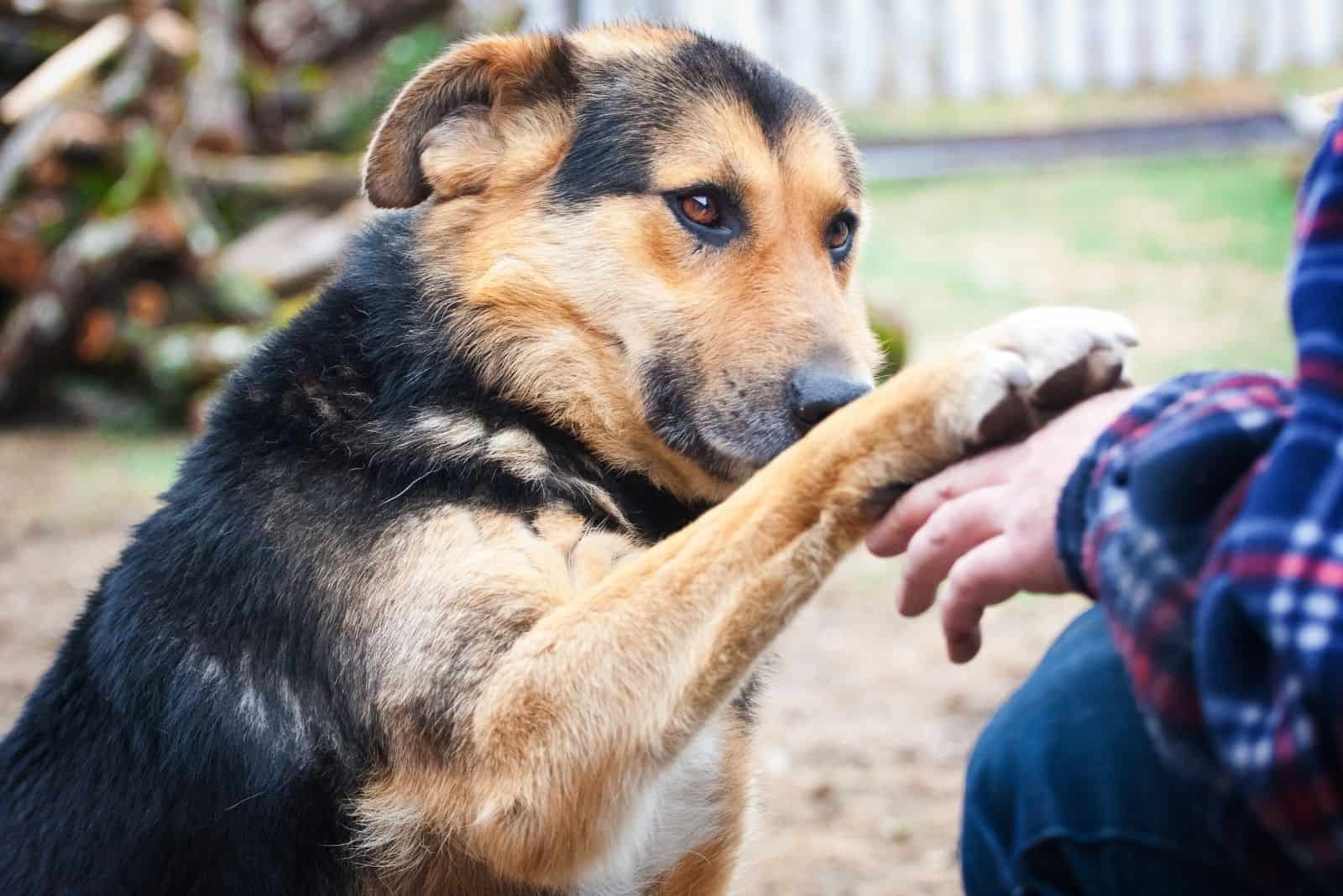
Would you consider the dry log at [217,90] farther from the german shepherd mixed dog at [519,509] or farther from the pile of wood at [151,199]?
the german shepherd mixed dog at [519,509]

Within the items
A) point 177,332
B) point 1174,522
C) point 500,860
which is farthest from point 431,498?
point 177,332

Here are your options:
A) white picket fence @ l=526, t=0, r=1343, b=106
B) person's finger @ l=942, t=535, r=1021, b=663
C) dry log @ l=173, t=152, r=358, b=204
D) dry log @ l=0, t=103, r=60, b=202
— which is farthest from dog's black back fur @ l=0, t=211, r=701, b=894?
white picket fence @ l=526, t=0, r=1343, b=106

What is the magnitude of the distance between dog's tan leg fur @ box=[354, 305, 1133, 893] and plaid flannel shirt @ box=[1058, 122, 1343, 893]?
42cm

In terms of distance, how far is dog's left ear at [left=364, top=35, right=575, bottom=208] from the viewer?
2760 millimetres

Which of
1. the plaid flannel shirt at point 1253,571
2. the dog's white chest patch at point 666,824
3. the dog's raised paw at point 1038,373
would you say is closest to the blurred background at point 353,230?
the dog's white chest patch at point 666,824

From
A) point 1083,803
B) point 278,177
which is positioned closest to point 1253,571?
point 1083,803

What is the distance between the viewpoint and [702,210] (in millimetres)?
2699

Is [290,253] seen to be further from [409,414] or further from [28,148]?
[409,414]

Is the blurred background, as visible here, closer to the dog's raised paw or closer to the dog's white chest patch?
the dog's white chest patch

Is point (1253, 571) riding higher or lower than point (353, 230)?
higher

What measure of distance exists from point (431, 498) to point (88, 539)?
526 centimetres

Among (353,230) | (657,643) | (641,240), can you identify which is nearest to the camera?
(657,643)

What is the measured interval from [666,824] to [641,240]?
117 cm

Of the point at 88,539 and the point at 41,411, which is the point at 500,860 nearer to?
the point at 88,539
